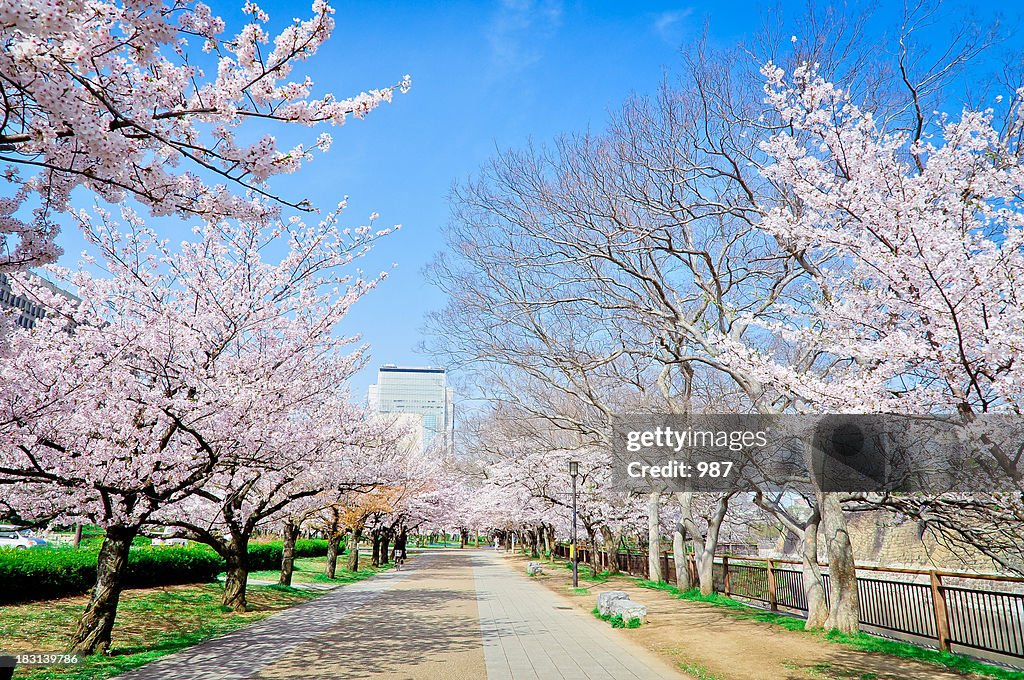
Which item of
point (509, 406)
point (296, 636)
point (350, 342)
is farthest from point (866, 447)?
point (509, 406)

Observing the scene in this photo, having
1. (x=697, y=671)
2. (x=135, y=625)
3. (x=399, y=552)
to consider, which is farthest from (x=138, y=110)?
(x=399, y=552)

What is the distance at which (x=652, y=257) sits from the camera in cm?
1540

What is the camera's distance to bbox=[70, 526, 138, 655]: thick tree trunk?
29.5ft

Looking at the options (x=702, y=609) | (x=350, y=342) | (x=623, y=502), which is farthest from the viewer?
(x=623, y=502)

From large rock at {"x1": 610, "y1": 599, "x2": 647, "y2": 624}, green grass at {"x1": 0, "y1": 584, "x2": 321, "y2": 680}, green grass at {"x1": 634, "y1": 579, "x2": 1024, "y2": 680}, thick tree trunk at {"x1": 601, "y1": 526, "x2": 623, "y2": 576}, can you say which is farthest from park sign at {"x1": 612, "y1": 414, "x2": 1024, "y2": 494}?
green grass at {"x1": 0, "y1": 584, "x2": 321, "y2": 680}

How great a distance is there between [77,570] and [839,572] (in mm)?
16724

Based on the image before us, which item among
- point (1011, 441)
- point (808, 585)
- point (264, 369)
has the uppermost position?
point (264, 369)

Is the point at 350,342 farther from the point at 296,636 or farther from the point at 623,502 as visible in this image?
the point at 623,502

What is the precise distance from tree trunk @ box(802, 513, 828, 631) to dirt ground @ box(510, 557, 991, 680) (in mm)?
580

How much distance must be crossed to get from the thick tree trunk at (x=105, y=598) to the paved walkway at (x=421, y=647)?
1027mm

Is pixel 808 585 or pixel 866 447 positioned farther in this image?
pixel 808 585

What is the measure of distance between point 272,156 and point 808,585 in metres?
12.9

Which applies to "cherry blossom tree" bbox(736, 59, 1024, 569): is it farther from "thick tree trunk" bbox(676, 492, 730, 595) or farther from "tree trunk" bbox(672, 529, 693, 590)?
"tree trunk" bbox(672, 529, 693, 590)

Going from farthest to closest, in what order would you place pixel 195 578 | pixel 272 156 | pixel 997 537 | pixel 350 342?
1. pixel 195 578
2. pixel 350 342
3. pixel 997 537
4. pixel 272 156
